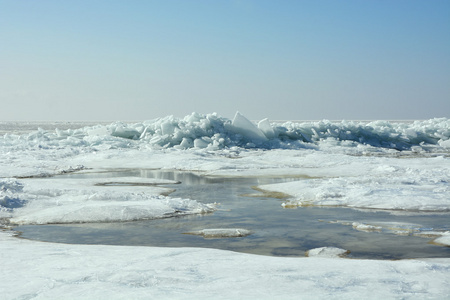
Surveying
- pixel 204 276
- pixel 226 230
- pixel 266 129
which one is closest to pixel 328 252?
pixel 226 230

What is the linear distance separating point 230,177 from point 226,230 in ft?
20.4

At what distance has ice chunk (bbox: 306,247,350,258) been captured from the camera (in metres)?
5.00

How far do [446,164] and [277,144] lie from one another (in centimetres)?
909

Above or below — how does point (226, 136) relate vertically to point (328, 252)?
above

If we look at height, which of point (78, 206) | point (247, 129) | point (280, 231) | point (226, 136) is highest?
point (247, 129)

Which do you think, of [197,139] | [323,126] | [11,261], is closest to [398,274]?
[11,261]

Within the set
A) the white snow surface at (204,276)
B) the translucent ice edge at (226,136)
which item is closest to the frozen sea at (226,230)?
the white snow surface at (204,276)

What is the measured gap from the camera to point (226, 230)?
6125 millimetres

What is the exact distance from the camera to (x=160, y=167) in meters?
14.9

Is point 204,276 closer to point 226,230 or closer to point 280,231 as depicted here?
point 226,230

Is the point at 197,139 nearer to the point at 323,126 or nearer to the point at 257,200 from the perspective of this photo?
Answer: the point at 323,126

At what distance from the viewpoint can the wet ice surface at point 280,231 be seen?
5367 mm

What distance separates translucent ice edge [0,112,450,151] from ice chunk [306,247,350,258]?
14692 millimetres

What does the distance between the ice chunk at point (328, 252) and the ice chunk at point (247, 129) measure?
1671cm
